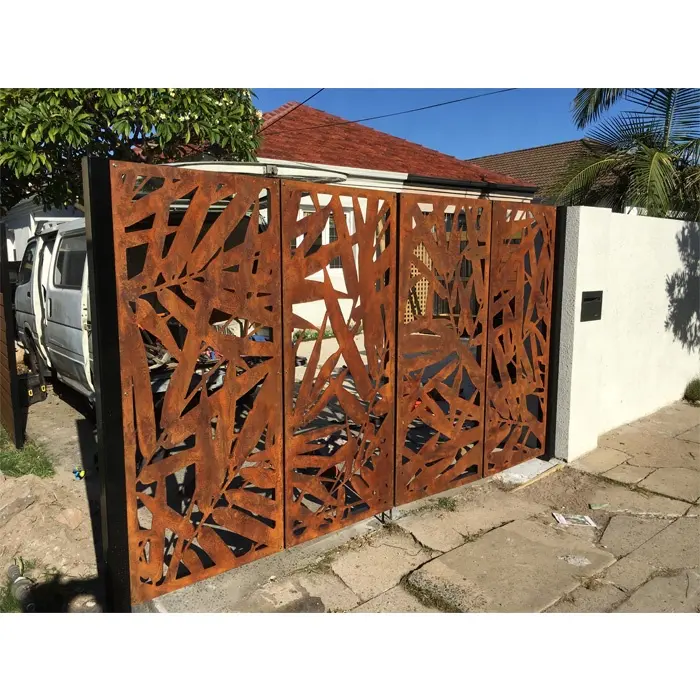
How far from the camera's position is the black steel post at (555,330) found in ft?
16.8

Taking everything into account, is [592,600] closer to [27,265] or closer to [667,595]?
[667,595]

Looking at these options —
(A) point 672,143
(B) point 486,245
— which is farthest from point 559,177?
(B) point 486,245

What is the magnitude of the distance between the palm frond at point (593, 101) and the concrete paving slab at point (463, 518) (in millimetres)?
6911

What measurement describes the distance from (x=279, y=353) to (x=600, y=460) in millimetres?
3593

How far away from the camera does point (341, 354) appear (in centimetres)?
386

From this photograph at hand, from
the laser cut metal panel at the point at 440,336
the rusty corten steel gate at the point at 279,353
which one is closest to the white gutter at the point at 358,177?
the rusty corten steel gate at the point at 279,353

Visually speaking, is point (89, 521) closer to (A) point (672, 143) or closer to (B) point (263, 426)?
(B) point (263, 426)

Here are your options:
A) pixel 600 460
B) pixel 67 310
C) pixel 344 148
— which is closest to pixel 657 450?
pixel 600 460

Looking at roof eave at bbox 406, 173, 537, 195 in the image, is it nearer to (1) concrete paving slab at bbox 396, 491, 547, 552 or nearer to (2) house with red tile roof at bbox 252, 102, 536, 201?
(2) house with red tile roof at bbox 252, 102, 536, 201

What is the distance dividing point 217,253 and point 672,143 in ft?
26.3

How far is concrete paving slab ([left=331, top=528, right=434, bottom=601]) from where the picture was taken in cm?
337

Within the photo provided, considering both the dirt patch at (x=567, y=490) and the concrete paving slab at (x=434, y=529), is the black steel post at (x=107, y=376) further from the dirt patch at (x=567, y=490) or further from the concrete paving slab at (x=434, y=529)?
the dirt patch at (x=567, y=490)

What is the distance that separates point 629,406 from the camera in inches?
260

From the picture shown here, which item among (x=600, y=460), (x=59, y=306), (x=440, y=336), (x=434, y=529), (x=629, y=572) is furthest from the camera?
(x=59, y=306)
